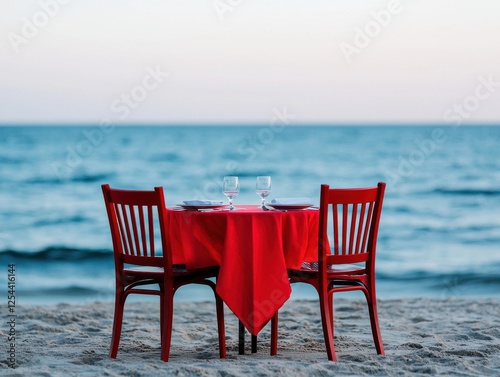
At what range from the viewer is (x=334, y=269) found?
4051mm

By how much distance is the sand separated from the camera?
3729mm

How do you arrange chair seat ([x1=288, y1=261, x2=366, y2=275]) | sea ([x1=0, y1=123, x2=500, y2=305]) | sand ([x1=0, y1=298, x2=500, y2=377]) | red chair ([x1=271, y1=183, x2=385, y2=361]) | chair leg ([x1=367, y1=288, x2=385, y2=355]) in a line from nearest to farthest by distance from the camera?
sand ([x1=0, y1=298, x2=500, y2=377]) < red chair ([x1=271, y1=183, x2=385, y2=361]) < chair seat ([x1=288, y1=261, x2=366, y2=275]) < chair leg ([x1=367, y1=288, x2=385, y2=355]) < sea ([x1=0, y1=123, x2=500, y2=305])

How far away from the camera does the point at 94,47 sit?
1405cm

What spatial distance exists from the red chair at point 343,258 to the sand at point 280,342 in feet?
0.83

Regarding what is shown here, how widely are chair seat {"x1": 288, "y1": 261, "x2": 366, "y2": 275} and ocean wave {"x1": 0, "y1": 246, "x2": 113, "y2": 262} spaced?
6954mm

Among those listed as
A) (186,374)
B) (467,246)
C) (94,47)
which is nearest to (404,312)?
(186,374)

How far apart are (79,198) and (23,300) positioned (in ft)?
34.5

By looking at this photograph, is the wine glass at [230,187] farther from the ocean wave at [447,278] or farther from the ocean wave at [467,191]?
the ocean wave at [467,191]

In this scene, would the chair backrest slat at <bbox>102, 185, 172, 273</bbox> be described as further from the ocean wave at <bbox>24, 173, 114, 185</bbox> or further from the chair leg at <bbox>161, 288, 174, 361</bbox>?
the ocean wave at <bbox>24, 173, 114, 185</bbox>

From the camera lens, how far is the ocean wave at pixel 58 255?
10.7 metres

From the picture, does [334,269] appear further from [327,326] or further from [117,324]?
[117,324]

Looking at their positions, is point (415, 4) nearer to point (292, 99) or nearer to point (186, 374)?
point (186, 374)

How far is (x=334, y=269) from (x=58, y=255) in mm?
7696

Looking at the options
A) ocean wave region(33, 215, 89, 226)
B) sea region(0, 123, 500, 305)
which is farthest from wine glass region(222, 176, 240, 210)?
ocean wave region(33, 215, 89, 226)
